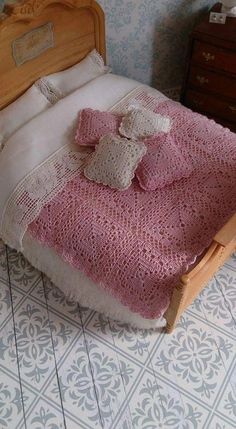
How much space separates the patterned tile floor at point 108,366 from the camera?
4.94 feet

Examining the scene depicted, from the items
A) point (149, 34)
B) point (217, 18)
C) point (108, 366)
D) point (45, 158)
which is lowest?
point (108, 366)

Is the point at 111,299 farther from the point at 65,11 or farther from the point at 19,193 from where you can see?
the point at 65,11

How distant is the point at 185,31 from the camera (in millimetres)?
2348

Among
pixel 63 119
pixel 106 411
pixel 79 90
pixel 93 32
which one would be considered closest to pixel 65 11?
pixel 93 32

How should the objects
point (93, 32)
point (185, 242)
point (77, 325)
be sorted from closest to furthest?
point (185, 242)
point (77, 325)
point (93, 32)

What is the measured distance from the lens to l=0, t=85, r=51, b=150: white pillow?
1760mm

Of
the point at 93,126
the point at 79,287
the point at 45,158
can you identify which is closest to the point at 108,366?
the point at 79,287

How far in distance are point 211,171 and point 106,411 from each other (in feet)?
3.38

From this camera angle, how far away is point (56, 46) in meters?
1.89

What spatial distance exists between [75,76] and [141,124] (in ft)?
1.59

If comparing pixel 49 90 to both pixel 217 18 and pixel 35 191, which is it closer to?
pixel 35 191

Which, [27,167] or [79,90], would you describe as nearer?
[27,167]

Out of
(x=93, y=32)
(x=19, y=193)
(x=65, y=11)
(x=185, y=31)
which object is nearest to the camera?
(x=19, y=193)

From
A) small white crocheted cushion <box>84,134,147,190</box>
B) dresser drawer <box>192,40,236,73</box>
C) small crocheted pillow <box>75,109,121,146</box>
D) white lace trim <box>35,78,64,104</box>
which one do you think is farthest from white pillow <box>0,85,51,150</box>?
dresser drawer <box>192,40,236,73</box>
